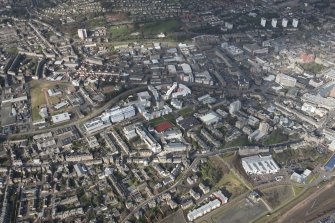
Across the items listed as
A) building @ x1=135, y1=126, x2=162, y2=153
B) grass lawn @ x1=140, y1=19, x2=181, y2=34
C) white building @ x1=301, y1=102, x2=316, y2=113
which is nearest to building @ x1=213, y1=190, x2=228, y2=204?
building @ x1=135, y1=126, x2=162, y2=153

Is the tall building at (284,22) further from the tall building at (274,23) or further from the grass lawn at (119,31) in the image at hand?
the grass lawn at (119,31)

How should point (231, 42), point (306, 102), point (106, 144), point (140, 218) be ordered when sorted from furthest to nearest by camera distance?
point (231, 42)
point (306, 102)
point (106, 144)
point (140, 218)

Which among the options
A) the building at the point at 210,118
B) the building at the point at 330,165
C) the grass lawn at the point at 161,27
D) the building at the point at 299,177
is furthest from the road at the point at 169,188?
the grass lawn at the point at 161,27

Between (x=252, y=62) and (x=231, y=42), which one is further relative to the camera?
(x=231, y=42)

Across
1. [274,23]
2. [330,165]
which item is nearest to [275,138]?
[330,165]

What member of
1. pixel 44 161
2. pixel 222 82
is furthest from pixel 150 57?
pixel 44 161

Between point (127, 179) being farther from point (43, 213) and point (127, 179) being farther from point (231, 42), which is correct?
point (231, 42)

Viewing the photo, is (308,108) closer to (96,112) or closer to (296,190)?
(296,190)
